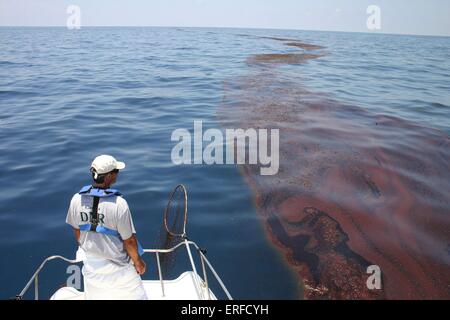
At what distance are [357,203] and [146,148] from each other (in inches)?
312

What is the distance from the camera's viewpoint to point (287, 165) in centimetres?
1172

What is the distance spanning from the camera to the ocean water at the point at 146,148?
24.4 feet

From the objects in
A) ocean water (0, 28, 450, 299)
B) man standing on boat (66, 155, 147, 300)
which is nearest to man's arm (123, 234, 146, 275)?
man standing on boat (66, 155, 147, 300)

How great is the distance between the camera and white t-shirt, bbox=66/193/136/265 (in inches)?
162

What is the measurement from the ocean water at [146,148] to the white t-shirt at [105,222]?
269 cm

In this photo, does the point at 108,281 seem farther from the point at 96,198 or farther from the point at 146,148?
the point at 146,148

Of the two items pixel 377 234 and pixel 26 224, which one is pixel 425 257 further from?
pixel 26 224

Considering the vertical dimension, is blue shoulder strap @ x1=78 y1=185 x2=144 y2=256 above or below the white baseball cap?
below

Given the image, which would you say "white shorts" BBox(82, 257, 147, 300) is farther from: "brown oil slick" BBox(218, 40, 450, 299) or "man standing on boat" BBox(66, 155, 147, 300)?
"brown oil slick" BBox(218, 40, 450, 299)

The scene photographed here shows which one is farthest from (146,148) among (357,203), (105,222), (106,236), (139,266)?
(105,222)

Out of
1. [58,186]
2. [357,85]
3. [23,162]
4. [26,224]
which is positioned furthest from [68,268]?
[357,85]

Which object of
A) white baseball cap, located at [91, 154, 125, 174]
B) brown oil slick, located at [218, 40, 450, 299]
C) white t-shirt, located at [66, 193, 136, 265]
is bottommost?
brown oil slick, located at [218, 40, 450, 299]

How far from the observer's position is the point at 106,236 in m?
4.34
